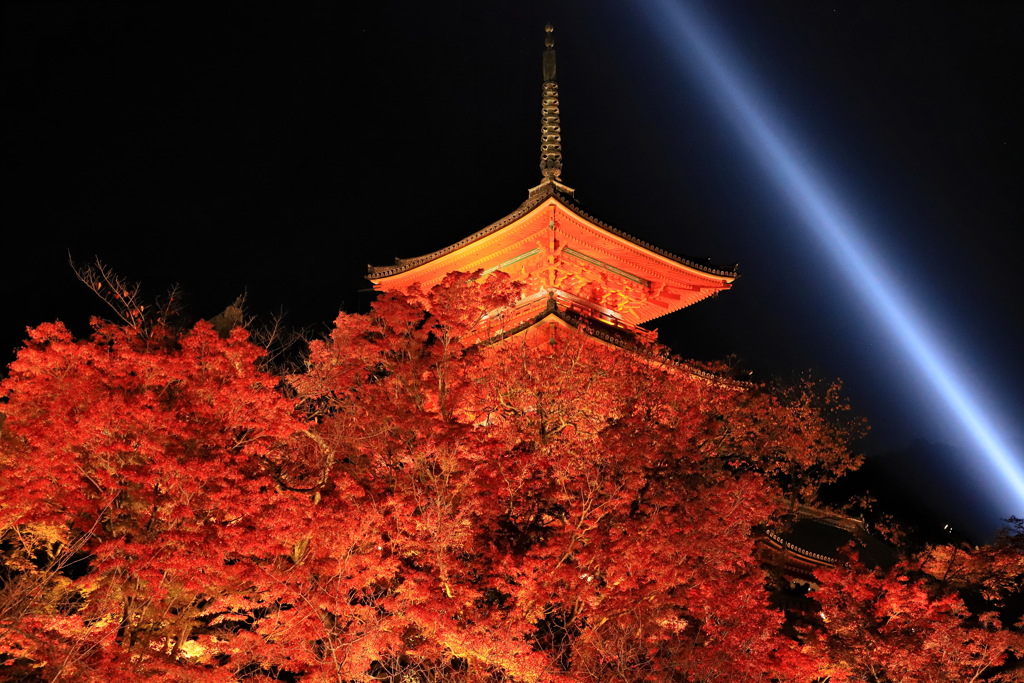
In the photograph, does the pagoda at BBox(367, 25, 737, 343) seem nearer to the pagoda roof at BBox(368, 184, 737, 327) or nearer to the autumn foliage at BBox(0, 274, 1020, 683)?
the pagoda roof at BBox(368, 184, 737, 327)

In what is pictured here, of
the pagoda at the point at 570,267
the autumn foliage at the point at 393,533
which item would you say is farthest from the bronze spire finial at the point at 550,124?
the autumn foliage at the point at 393,533

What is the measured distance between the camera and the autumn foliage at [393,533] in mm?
12359

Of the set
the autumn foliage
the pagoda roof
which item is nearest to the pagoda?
the pagoda roof

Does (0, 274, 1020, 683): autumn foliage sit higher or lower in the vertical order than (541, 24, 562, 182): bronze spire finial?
lower

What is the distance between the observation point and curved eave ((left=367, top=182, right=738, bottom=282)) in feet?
67.0

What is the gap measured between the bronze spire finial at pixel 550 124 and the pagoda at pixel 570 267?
0.37 meters

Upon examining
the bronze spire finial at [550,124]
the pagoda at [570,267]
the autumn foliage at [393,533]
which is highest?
the bronze spire finial at [550,124]

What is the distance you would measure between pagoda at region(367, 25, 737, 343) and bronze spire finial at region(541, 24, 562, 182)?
375 mm

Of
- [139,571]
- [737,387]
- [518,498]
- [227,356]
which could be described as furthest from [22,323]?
[737,387]

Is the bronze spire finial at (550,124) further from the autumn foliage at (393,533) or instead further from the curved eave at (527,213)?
the autumn foliage at (393,533)

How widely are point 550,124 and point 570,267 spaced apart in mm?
6374

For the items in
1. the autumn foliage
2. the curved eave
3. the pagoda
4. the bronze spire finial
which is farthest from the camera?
the bronze spire finial

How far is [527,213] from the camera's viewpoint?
20547mm

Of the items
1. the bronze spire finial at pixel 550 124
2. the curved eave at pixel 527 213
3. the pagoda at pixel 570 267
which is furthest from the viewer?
the bronze spire finial at pixel 550 124
